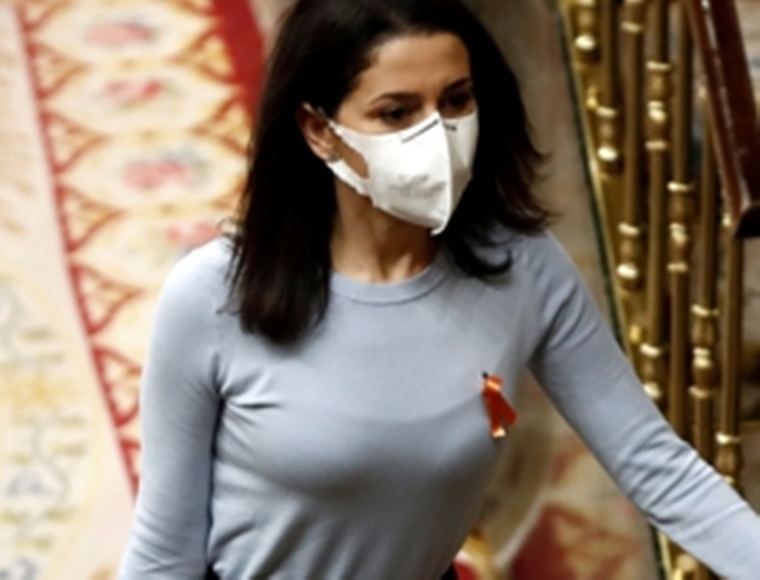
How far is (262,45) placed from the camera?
3506 mm

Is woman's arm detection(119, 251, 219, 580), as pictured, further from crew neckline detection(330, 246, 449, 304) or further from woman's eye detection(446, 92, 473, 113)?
woman's eye detection(446, 92, 473, 113)

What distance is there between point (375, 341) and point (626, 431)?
11.1 inches

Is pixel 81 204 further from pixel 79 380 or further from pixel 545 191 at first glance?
pixel 545 191

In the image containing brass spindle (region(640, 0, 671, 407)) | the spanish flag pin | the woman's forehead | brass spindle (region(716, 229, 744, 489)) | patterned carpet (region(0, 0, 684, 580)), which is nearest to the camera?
the woman's forehead

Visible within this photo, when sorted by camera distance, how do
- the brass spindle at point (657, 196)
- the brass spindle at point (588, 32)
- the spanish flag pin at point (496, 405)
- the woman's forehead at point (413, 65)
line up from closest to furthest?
the woman's forehead at point (413, 65) < the spanish flag pin at point (496, 405) < the brass spindle at point (657, 196) < the brass spindle at point (588, 32)

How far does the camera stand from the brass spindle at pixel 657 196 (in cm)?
237

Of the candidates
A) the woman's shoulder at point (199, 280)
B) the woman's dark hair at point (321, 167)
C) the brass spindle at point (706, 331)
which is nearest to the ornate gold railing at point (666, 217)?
the brass spindle at point (706, 331)

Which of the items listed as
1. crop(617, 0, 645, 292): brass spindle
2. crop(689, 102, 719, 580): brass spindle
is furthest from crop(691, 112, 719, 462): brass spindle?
crop(617, 0, 645, 292): brass spindle

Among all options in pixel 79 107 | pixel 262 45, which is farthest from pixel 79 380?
pixel 262 45

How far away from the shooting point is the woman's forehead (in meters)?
1.56

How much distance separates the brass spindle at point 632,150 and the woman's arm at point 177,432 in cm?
102

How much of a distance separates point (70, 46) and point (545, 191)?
115 centimetres

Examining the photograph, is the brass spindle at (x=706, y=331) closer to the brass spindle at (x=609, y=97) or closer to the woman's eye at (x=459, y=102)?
the brass spindle at (x=609, y=97)

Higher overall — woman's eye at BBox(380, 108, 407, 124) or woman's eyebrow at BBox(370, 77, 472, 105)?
woman's eyebrow at BBox(370, 77, 472, 105)
